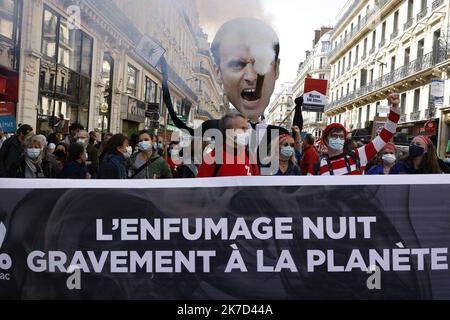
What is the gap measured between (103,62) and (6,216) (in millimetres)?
1026

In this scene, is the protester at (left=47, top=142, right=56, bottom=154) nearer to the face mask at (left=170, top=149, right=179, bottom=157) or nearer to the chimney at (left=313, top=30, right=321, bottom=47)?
the face mask at (left=170, top=149, right=179, bottom=157)

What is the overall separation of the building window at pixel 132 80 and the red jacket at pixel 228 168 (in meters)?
0.64

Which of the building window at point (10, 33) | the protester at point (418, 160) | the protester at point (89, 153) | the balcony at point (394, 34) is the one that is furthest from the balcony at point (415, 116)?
the building window at point (10, 33)

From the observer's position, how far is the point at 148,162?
9.79ft

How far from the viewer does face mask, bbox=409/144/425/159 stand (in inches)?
114

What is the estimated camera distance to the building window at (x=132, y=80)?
274cm

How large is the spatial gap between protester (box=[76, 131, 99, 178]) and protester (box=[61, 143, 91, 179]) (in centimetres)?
4

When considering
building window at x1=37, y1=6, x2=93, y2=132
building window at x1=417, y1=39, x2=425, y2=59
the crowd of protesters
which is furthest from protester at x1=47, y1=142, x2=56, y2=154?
building window at x1=417, y1=39, x2=425, y2=59

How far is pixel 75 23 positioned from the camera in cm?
269

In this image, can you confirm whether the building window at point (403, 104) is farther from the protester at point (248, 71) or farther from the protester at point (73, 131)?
the protester at point (73, 131)

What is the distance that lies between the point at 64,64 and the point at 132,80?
430 mm

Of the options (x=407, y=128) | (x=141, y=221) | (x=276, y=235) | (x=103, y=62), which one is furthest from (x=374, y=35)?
(x=141, y=221)
